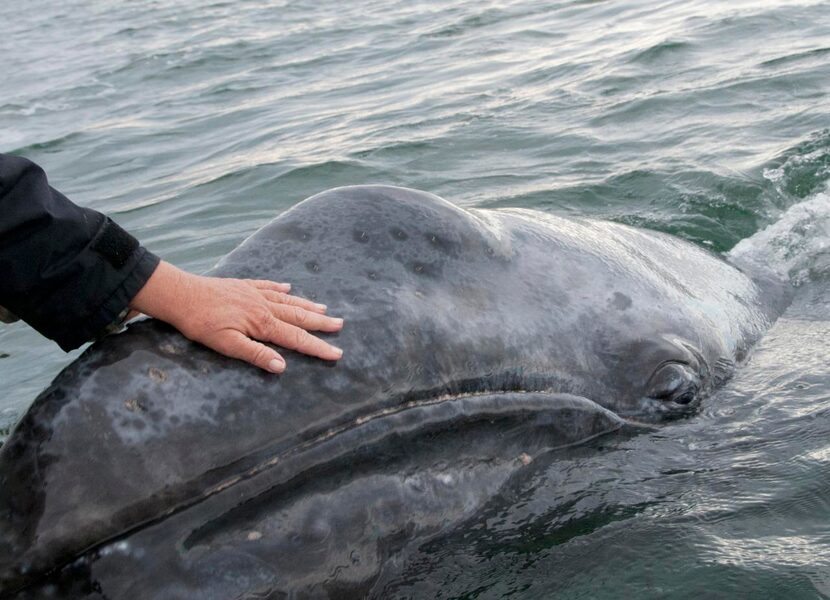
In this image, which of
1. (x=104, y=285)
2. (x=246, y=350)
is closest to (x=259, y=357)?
(x=246, y=350)

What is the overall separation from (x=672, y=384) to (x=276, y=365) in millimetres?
1922

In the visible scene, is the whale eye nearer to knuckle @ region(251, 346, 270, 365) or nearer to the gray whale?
the gray whale

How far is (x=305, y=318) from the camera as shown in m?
3.67

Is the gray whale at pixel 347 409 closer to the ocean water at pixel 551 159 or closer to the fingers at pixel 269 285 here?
the fingers at pixel 269 285

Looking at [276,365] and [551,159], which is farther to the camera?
[551,159]

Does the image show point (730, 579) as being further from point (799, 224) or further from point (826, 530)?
point (799, 224)

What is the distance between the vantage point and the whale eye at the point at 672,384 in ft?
15.0

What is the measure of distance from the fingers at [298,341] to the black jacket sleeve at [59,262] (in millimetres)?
494

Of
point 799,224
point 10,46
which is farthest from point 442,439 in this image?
point 10,46

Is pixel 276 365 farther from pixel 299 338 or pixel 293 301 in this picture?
pixel 293 301

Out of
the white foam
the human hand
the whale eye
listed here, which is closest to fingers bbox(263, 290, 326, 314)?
the human hand

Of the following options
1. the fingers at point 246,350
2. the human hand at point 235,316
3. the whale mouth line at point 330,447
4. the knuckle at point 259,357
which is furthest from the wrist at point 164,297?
the whale mouth line at point 330,447

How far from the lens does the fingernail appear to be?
3535mm

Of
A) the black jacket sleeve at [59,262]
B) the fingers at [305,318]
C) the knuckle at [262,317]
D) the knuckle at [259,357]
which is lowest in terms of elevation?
the knuckle at [259,357]
